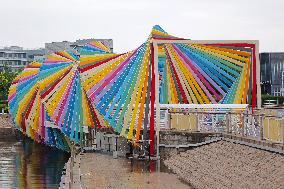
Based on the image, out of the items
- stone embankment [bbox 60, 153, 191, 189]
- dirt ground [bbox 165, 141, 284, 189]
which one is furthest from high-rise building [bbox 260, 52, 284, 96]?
dirt ground [bbox 165, 141, 284, 189]

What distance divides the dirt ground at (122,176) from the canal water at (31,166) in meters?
2.62

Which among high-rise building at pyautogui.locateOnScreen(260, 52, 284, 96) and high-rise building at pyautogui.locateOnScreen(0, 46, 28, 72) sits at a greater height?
high-rise building at pyautogui.locateOnScreen(0, 46, 28, 72)

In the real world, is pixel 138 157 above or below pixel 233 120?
below

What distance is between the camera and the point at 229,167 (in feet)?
61.3

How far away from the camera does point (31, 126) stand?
44281 millimetres

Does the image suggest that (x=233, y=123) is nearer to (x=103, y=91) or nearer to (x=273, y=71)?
(x=103, y=91)

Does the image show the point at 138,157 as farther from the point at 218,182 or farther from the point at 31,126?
the point at 31,126

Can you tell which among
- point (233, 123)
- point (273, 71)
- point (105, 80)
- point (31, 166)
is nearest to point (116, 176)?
point (233, 123)

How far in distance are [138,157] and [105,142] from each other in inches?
183

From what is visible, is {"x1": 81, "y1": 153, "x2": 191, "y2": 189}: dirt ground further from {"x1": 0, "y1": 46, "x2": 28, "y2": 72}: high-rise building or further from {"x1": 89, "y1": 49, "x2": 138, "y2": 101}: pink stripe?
{"x1": 0, "y1": 46, "x2": 28, "y2": 72}: high-rise building

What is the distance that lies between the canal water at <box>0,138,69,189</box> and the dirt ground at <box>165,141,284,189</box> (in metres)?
6.80

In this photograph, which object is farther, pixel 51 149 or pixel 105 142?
pixel 51 149

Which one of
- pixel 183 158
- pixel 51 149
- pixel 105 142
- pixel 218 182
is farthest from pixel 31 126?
pixel 218 182

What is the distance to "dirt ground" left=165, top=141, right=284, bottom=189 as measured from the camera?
1590 centimetres
